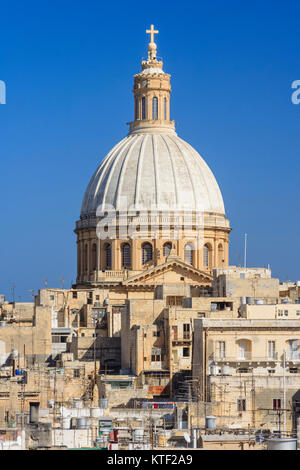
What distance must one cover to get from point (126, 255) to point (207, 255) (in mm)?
5391

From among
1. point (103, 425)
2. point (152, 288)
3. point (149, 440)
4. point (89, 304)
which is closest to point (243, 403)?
point (103, 425)

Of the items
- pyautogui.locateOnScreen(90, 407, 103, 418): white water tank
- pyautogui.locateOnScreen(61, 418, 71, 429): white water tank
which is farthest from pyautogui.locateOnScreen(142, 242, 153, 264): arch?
pyautogui.locateOnScreen(61, 418, 71, 429): white water tank

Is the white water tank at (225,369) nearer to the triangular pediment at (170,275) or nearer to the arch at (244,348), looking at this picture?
the arch at (244,348)

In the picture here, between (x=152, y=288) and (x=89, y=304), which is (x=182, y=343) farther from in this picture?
(x=152, y=288)

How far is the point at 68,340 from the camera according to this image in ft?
232

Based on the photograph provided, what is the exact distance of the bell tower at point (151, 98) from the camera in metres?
100

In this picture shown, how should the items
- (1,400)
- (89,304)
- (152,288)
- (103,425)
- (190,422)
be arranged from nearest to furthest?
1. (103,425)
2. (190,422)
3. (1,400)
4. (89,304)
5. (152,288)

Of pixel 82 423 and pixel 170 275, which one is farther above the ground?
pixel 170 275

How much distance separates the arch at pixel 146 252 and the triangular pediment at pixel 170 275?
834 centimetres

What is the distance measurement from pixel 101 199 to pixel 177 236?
6.07 metres

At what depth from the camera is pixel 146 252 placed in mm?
94750

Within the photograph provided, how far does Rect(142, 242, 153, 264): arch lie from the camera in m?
94.4

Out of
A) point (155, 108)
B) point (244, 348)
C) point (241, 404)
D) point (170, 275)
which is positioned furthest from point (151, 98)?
point (241, 404)

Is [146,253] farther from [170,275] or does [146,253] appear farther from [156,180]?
[170,275]
